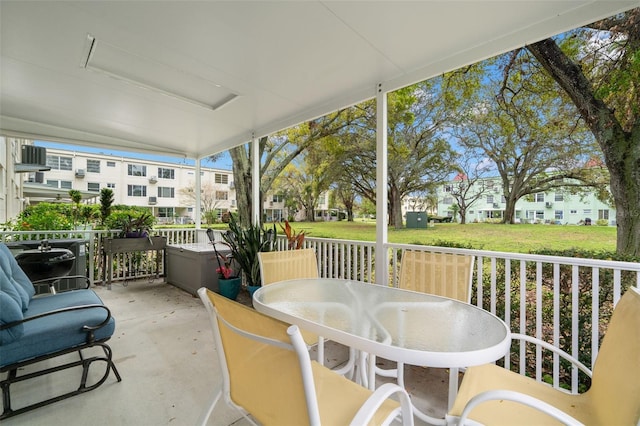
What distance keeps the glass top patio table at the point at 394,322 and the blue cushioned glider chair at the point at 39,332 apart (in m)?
1.34

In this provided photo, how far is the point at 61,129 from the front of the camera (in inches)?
185

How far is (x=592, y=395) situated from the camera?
123 cm

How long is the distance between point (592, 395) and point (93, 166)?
16267 mm

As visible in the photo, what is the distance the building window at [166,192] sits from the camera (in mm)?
14219

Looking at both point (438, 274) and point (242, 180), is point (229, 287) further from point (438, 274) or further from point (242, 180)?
point (242, 180)

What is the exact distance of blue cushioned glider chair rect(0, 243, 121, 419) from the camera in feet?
5.78

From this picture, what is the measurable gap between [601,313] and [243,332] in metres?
2.96

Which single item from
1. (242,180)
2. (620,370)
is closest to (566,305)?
(620,370)

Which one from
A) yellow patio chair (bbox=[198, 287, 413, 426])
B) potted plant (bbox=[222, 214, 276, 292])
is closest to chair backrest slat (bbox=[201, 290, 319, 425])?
yellow patio chair (bbox=[198, 287, 413, 426])

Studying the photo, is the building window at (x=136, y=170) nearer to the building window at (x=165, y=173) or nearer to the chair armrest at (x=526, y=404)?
the building window at (x=165, y=173)

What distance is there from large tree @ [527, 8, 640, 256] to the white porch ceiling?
3.99 feet

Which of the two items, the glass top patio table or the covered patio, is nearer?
the glass top patio table

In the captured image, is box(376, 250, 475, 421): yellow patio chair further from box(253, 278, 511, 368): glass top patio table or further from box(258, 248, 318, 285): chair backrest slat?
box(258, 248, 318, 285): chair backrest slat

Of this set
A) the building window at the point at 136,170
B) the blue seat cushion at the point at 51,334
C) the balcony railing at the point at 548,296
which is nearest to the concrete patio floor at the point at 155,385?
the blue seat cushion at the point at 51,334
